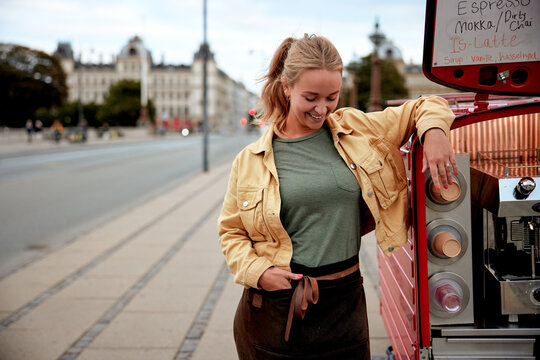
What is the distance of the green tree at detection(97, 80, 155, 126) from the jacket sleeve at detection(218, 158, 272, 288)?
103 metres

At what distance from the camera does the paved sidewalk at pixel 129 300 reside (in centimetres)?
387

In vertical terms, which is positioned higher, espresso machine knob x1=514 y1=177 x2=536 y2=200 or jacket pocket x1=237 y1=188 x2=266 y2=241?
espresso machine knob x1=514 y1=177 x2=536 y2=200

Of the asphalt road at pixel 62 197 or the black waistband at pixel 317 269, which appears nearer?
the black waistband at pixel 317 269

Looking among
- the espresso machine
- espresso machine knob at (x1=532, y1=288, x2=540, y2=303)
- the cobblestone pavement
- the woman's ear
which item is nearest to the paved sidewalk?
the cobblestone pavement

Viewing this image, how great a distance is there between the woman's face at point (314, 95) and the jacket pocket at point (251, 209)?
0.34 m

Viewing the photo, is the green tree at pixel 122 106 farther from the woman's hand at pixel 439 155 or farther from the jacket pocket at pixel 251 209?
A: the woman's hand at pixel 439 155

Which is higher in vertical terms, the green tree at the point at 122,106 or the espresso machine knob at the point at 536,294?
the green tree at the point at 122,106

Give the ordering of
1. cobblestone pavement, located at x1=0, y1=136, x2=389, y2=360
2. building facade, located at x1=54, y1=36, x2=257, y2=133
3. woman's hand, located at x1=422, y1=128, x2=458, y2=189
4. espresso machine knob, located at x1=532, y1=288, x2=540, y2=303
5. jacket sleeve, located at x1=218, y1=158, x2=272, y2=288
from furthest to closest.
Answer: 1. building facade, located at x1=54, y1=36, x2=257, y2=133
2. cobblestone pavement, located at x1=0, y1=136, x2=389, y2=360
3. espresso machine knob, located at x1=532, y1=288, x2=540, y2=303
4. jacket sleeve, located at x1=218, y1=158, x2=272, y2=288
5. woman's hand, located at x1=422, y1=128, x2=458, y2=189

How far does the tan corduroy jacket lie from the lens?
6.59ft

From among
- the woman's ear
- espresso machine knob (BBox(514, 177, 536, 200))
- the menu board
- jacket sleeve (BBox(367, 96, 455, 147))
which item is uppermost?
the menu board

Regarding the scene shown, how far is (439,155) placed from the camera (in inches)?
74.4

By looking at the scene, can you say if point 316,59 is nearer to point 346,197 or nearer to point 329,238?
point 346,197

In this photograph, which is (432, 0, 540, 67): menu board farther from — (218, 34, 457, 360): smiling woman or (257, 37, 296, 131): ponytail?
(257, 37, 296, 131): ponytail

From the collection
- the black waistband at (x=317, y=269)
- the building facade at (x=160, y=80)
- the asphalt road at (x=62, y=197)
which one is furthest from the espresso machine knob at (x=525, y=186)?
the building facade at (x=160, y=80)
